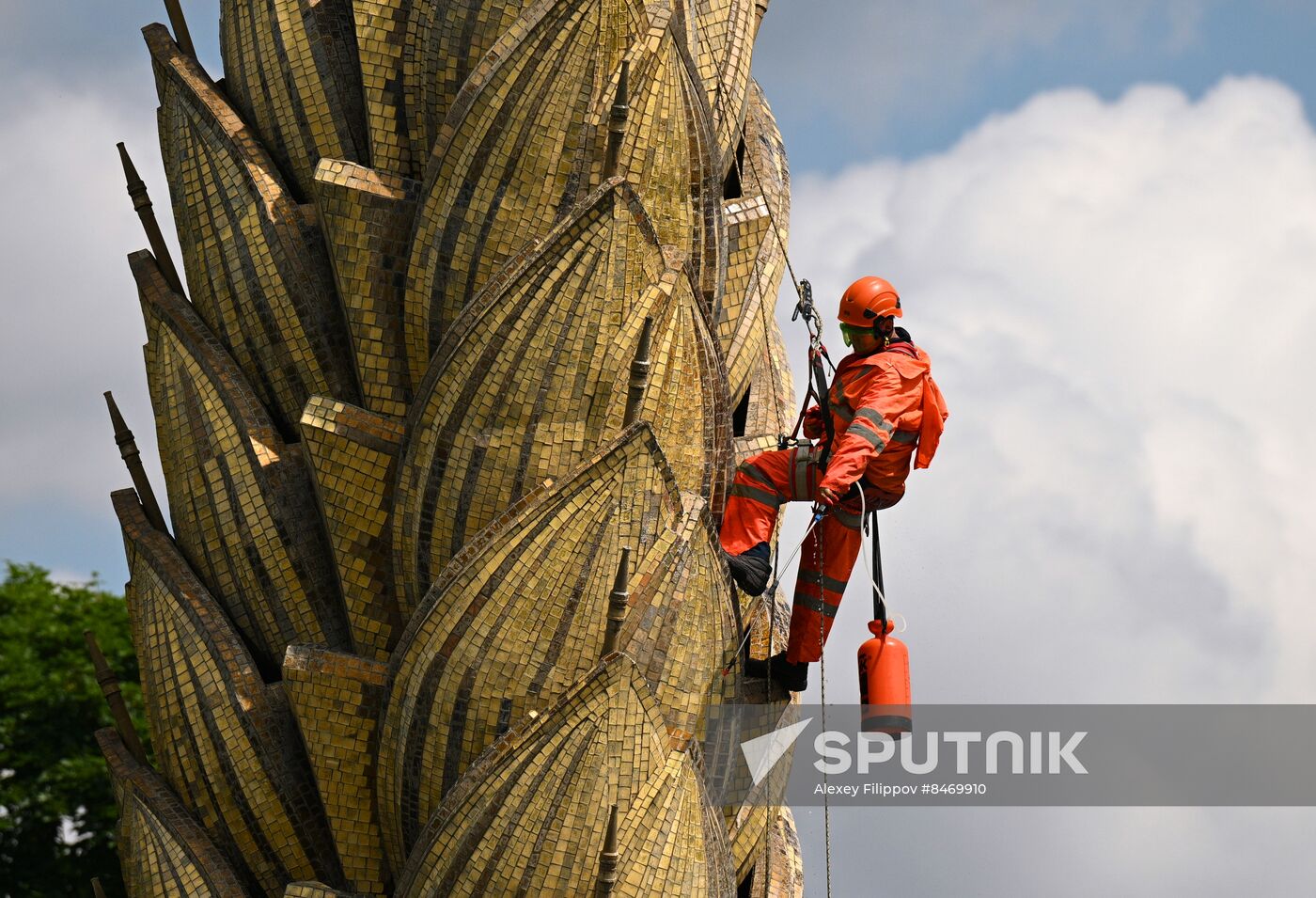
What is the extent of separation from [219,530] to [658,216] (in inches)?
104

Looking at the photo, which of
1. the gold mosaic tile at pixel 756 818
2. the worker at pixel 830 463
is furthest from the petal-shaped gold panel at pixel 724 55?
the gold mosaic tile at pixel 756 818

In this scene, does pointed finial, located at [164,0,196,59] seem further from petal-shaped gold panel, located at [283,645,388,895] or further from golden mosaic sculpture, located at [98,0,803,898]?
petal-shaped gold panel, located at [283,645,388,895]

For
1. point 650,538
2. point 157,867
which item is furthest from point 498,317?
point 157,867

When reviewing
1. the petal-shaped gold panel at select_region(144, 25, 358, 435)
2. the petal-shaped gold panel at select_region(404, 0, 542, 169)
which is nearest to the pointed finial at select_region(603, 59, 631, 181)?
the petal-shaped gold panel at select_region(404, 0, 542, 169)

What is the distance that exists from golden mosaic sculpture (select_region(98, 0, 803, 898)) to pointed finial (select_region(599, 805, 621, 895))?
21 mm

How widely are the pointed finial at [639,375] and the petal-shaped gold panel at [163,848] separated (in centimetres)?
286

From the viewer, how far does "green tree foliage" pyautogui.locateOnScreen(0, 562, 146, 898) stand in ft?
89.0

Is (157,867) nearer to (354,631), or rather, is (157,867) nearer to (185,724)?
(185,724)

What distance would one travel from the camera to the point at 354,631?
10.7m

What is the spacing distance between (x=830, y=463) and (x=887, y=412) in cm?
41

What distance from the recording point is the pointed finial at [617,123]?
10555 mm

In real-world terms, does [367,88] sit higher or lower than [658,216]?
higher

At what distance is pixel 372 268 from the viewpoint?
10.9 meters

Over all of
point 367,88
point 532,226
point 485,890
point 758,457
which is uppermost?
point 367,88
